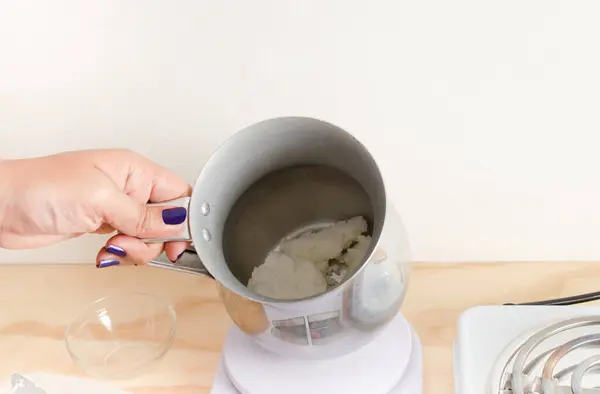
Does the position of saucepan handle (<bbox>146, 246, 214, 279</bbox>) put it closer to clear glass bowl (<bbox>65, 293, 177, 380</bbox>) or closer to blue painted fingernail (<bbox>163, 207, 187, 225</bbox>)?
blue painted fingernail (<bbox>163, 207, 187, 225</bbox>)

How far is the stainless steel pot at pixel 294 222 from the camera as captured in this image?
0.59 metres

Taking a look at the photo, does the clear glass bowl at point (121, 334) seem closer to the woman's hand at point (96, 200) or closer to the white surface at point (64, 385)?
the white surface at point (64, 385)

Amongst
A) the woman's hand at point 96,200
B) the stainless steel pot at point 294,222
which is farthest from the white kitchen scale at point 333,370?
the woman's hand at point 96,200

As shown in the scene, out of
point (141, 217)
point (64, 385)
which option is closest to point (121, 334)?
point (64, 385)

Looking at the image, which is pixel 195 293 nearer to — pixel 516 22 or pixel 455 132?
pixel 455 132

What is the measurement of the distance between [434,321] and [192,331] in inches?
9.8

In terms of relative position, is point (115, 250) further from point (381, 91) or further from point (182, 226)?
point (381, 91)

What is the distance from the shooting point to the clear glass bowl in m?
0.74

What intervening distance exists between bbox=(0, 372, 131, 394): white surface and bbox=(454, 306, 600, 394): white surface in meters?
0.32

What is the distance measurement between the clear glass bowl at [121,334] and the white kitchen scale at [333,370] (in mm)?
99

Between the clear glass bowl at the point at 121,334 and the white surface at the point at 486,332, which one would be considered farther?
the clear glass bowl at the point at 121,334

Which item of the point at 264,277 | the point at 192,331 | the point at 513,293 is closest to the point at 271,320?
the point at 264,277

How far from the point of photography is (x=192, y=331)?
0.76 m

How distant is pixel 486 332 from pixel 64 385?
407 mm
